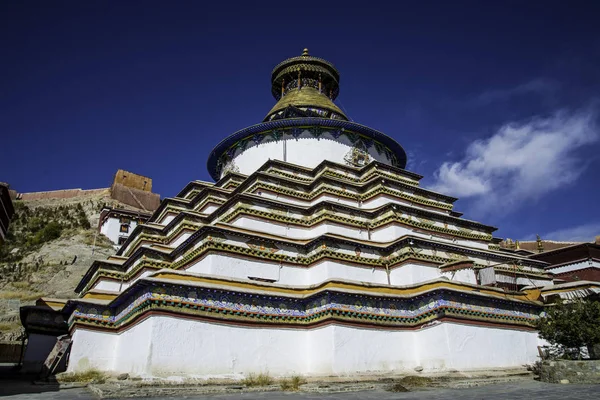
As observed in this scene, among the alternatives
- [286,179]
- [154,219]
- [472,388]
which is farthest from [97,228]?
[472,388]

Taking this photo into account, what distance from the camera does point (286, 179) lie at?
1552cm

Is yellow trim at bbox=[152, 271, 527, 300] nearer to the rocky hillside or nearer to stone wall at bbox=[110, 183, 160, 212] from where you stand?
the rocky hillside

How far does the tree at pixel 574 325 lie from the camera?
10023 mm

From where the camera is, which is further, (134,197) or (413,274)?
(134,197)

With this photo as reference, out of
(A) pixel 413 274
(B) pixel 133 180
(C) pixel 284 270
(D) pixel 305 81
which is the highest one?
(B) pixel 133 180

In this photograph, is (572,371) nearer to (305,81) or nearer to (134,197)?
(305,81)

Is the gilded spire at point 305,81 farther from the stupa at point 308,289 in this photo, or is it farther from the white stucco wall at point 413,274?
the white stucco wall at point 413,274

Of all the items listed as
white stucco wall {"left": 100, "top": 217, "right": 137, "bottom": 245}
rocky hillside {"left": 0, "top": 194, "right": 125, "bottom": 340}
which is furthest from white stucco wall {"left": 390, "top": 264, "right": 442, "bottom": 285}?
white stucco wall {"left": 100, "top": 217, "right": 137, "bottom": 245}

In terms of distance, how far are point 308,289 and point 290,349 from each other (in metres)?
1.50

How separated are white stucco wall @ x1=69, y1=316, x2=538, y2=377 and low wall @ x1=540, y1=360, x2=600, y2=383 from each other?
5.52 ft

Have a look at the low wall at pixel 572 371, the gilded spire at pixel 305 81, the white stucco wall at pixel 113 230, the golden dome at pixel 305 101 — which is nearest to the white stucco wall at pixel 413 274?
the low wall at pixel 572 371

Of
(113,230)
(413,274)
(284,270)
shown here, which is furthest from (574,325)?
(113,230)

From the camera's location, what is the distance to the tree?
10023 millimetres

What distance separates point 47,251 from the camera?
3266 centimetres
